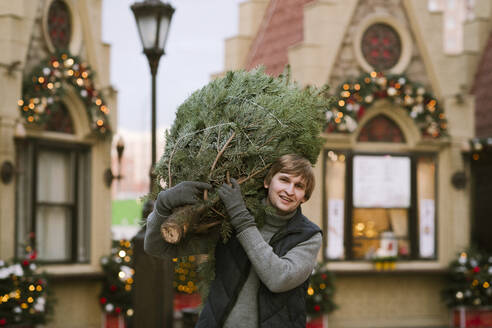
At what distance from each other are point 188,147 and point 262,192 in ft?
1.37

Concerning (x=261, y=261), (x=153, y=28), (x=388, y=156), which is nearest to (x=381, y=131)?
(x=388, y=156)

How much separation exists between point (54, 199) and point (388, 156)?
5667mm

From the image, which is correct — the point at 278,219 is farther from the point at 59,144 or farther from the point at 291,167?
the point at 59,144

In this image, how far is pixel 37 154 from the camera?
1236 centimetres

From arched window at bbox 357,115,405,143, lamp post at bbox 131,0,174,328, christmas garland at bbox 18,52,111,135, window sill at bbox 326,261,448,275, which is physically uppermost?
christmas garland at bbox 18,52,111,135

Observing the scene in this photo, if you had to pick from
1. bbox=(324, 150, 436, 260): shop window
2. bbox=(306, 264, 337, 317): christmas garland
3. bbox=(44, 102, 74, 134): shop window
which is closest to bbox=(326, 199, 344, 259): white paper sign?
bbox=(324, 150, 436, 260): shop window

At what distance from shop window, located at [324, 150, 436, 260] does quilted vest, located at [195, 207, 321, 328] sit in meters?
10.2

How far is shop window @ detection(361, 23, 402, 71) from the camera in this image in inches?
576

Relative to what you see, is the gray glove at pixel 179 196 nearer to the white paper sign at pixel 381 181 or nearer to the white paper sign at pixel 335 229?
the white paper sign at pixel 335 229

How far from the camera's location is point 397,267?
48.1 ft

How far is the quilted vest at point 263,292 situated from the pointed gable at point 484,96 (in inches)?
490

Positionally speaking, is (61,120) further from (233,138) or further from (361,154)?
(233,138)

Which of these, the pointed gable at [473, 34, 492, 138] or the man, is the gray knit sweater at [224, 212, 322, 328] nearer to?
the man

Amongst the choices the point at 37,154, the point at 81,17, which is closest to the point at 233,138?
the point at 37,154
